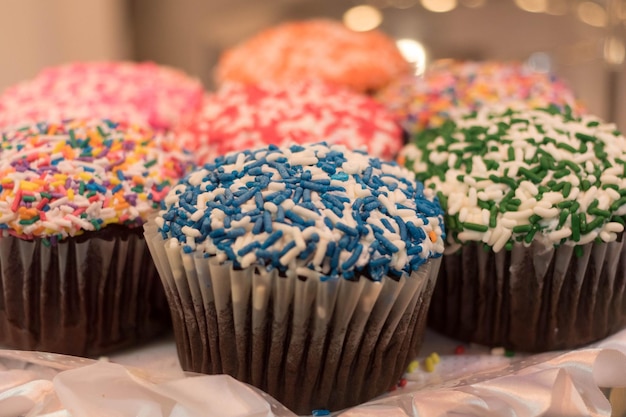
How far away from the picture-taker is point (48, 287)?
1.36 meters

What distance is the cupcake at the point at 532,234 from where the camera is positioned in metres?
1.32

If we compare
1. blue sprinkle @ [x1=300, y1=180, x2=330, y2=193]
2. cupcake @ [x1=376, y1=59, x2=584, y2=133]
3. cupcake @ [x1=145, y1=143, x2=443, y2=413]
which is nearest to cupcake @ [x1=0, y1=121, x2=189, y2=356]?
cupcake @ [x1=145, y1=143, x2=443, y2=413]

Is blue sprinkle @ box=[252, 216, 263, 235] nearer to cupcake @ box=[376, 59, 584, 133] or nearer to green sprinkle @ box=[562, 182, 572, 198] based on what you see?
green sprinkle @ box=[562, 182, 572, 198]

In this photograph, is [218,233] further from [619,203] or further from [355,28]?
[355,28]

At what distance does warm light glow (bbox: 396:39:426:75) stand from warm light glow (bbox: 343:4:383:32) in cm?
15

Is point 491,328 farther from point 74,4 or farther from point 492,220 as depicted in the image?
point 74,4

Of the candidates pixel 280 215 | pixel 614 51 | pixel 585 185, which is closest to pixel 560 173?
pixel 585 185

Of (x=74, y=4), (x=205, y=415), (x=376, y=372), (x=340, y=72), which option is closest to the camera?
(x=205, y=415)

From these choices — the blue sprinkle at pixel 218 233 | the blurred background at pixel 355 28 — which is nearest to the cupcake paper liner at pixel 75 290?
the blue sprinkle at pixel 218 233

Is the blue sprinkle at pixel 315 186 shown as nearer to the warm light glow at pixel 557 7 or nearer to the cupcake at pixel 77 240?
the cupcake at pixel 77 240

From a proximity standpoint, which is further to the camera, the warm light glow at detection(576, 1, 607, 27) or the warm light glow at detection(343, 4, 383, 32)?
the warm light glow at detection(343, 4, 383, 32)

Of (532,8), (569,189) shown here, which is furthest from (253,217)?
(532,8)

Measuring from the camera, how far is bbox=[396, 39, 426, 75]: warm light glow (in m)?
2.71

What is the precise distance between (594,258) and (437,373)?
→ 42cm
